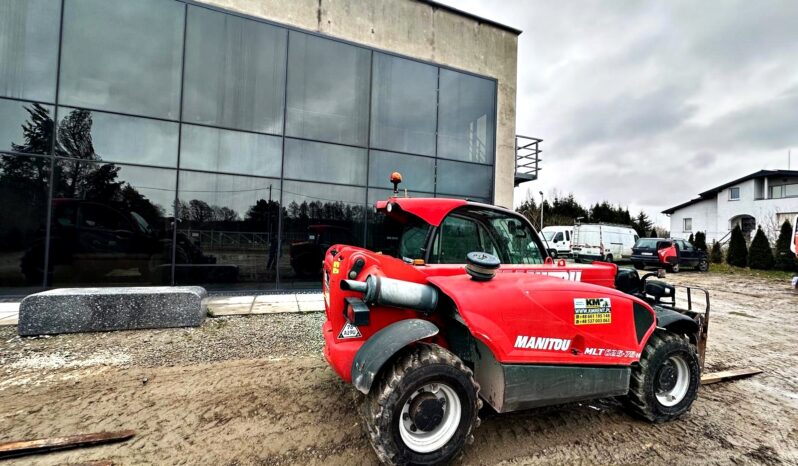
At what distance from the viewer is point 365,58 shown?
11.1 meters

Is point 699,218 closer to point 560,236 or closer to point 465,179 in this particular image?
point 560,236

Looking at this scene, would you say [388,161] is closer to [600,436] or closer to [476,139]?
[476,139]

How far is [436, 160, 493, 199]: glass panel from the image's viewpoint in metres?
11.9

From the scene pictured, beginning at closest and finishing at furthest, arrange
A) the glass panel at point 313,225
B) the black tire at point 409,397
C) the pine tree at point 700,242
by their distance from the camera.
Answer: the black tire at point 409,397 < the glass panel at point 313,225 < the pine tree at point 700,242

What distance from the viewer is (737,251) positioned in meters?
22.6

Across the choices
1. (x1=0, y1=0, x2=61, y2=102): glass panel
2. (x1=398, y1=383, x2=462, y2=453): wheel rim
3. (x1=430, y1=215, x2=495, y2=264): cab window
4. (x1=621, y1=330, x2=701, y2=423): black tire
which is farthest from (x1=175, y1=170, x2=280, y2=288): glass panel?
(x1=621, y1=330, x2=701, y2=423): black tire

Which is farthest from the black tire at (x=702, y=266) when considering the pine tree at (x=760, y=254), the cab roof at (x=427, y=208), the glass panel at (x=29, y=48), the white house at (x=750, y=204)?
the glass panel at (x=29, y=48)

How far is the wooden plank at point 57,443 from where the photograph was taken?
8.58 ft

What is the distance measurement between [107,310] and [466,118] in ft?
36.3

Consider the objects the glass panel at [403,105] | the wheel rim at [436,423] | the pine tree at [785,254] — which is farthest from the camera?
the pine tree at [785,254]

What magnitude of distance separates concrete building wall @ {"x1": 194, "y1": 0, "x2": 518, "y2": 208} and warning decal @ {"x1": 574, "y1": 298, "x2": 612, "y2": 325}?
10431 mm

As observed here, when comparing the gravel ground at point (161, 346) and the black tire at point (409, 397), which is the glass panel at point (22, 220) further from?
the black tire at point (409, 397)

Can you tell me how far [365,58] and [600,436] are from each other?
36.6 feet

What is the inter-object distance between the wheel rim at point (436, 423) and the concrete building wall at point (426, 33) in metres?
11.0
